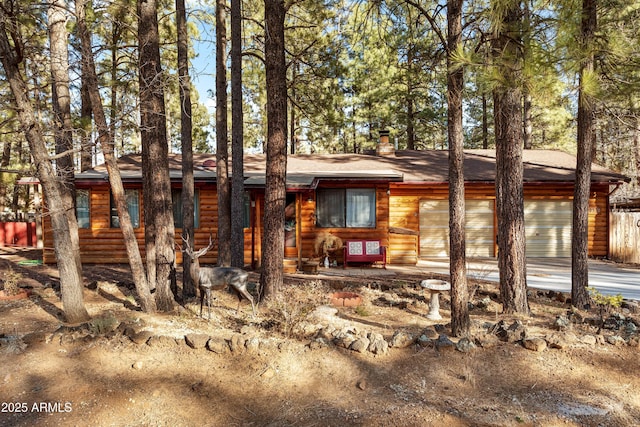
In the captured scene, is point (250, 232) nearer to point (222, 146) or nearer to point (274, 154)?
point (222, 146)

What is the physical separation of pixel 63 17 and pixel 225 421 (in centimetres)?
712

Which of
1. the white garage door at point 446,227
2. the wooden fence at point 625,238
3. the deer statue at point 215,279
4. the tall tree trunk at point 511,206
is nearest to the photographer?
the deer statue at point 215,279

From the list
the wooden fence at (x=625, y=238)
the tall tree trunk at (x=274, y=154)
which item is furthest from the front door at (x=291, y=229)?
the wooden fence at (x=625, y=238)

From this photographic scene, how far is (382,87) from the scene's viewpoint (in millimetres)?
21406

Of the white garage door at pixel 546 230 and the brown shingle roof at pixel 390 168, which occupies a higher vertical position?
the brown shingle roof at pixel 390 168

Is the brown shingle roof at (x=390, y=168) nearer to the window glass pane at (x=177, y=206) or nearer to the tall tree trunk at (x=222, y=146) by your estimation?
the window glass pane at (x=177, y=206)

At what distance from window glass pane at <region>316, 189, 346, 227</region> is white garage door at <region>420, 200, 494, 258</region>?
329 centimetres

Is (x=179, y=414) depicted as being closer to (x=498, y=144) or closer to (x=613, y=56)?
(x=498, y=144)

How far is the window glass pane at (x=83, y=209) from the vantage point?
40.3 ft

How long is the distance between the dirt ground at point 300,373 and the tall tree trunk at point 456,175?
52cm

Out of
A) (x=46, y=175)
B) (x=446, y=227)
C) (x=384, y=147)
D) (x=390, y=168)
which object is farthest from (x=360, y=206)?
(x=46, y=175)

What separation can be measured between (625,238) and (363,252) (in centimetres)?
924

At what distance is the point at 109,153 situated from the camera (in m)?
5.85

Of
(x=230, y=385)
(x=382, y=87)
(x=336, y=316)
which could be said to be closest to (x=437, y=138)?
(x=382, y=87)
